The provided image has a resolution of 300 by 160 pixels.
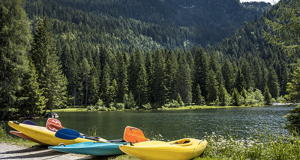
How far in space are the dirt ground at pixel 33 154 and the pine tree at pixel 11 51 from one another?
19731mm

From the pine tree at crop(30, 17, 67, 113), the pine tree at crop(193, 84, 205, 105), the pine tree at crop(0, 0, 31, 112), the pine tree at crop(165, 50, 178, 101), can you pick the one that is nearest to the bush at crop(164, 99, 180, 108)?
the pine tree at crop(165, 50, 178, 101)

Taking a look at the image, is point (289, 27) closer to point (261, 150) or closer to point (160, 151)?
point (261, 150)

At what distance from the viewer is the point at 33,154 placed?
26.8 ft

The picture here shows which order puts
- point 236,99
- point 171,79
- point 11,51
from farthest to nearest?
point 171,79
point 236,99
point 11,51

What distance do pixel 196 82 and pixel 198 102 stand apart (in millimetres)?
10586

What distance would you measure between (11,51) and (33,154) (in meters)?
22.6

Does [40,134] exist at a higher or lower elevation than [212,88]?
higher

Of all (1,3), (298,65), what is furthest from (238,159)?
(1,3)

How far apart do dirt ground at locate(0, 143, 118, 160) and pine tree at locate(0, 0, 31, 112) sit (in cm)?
1973

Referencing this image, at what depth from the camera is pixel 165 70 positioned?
2680 inches

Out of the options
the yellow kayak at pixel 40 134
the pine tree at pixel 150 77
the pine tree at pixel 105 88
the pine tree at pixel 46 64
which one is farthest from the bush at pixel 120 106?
the yellow kayak at pixel 40 134

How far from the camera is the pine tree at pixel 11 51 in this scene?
25734 mm

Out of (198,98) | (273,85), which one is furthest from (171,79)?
(273,85)

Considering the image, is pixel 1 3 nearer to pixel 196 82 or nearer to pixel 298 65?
pixel 298 65
